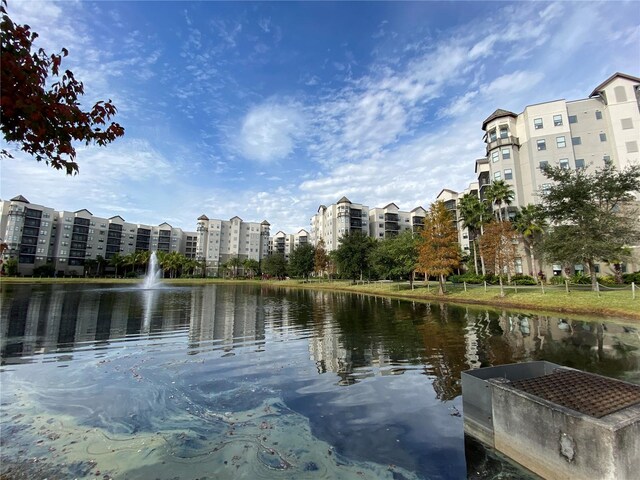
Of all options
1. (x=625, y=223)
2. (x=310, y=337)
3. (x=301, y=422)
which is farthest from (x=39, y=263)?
(x=625, y=223)

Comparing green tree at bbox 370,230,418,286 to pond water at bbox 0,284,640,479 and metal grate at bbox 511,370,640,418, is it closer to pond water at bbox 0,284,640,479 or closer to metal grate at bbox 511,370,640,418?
pond water at bbox 0,284,640,479

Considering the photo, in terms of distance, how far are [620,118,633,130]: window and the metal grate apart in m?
60.8

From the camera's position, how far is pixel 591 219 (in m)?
26.7

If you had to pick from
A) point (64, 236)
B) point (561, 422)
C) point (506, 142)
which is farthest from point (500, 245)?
point (64, 236)

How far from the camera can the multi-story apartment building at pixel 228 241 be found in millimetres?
135125

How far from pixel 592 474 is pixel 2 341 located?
22448mm

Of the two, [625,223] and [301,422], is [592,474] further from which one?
[625,223]

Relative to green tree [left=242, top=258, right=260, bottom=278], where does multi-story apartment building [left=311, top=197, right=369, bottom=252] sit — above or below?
above

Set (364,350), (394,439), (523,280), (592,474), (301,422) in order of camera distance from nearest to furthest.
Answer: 1. (592,474)
2. (394,439)
3. (301,422)
4. (364,350)
5. (523,280)

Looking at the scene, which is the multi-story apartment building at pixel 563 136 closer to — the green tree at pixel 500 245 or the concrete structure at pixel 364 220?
the green tree at pixel 500 245

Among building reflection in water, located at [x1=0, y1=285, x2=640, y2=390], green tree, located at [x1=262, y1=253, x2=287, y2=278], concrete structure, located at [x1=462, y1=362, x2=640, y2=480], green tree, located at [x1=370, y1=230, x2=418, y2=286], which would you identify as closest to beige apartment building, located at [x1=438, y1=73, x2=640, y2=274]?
green tree, located at [x1=370, y1=230, x2=418, y2=286]

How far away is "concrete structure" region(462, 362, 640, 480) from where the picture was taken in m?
4.02

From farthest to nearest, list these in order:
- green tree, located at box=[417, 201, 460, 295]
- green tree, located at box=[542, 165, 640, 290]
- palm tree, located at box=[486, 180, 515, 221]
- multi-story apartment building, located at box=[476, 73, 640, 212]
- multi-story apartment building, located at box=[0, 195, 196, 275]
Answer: multi-story apartment building, located at box=[0, 195, 196, 275]
palm tree, located at box=[486, 180, 515, 221]
multi-story apartment building, located at box=[476, 73, 640, 212]
green tree, located at box=[417, 201, 460, 295]
green tree, located at box=[542, 165, 640, 290]

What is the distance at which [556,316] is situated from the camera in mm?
23469
